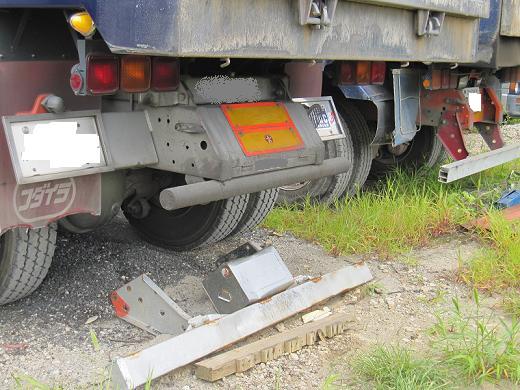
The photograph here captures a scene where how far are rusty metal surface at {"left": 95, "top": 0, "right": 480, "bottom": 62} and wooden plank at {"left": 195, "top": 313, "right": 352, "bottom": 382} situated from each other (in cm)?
102

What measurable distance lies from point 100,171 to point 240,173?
0.51m

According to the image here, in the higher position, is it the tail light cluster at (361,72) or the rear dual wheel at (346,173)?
the tail light cluster at (361,72)

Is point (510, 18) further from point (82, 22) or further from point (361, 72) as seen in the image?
Answer: point (82, 22)

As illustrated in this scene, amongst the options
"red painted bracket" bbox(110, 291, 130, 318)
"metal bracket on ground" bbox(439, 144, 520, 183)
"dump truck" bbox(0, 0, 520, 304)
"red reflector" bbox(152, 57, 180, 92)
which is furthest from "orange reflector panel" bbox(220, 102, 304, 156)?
"metal bracket on ground" bbox(439, 144, 520, 183)

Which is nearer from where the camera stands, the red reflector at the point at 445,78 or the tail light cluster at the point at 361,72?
the tail light cluster at the point at 361,72

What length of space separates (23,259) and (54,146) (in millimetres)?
576

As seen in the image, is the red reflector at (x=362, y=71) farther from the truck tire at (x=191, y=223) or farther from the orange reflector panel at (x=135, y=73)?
the orange reflector panel at (x=135, y=73)

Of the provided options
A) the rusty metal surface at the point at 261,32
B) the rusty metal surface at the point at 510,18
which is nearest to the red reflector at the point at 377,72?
the rusty metal surface at the point at 261,32

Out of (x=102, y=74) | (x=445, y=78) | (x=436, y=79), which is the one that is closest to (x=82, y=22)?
(x=102, y=74)

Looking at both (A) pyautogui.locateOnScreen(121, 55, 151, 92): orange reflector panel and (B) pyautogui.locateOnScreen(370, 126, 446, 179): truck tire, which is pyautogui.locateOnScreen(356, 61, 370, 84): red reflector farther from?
(B) pyautogui.locateOnScreen(370, 126, 446, 179): truck tire

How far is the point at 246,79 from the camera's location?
2.88 metres

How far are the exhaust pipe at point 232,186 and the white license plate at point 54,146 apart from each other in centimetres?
31

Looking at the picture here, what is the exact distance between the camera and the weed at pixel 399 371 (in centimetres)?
224

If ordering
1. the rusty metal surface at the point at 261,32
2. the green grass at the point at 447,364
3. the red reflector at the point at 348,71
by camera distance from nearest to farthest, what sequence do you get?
the rusty metal surface at the point at 261,32 < the green grass at the point at 447,364 < the red reflector at the point at 348,71
